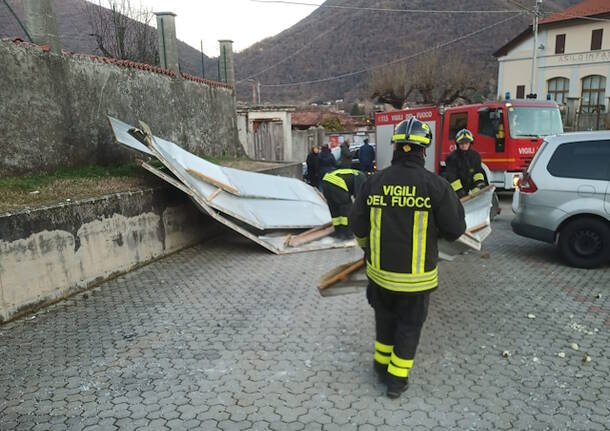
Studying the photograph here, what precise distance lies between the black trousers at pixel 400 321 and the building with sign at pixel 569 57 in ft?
117

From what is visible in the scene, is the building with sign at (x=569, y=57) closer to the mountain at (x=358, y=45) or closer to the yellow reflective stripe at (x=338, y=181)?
the mountain at (x=358, y=45)

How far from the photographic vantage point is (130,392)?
3.24 m

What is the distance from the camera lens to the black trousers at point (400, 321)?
303 centimetres

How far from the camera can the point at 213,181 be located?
701cm

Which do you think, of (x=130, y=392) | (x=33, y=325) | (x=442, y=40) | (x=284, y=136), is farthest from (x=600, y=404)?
(x=442, y=40)

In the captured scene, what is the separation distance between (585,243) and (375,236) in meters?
4.33

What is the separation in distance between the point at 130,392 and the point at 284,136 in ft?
53.9

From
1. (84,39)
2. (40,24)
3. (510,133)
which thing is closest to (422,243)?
(40,24)

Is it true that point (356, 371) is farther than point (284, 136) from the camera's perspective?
No

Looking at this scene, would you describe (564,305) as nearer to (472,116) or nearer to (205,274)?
(205,274)

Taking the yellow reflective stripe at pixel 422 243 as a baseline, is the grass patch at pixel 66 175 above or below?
above

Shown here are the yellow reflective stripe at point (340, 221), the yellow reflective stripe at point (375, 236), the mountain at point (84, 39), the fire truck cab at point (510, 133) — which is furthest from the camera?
the mountain at point (84, 39)

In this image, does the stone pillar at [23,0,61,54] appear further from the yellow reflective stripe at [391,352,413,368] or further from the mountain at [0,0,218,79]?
the yellow reflective stripe at [391,352,413,368]

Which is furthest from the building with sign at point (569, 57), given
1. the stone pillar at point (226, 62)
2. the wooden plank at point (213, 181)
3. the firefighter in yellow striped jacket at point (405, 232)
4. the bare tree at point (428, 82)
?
the firefighter in yellow striped jacket at point (405, 232)
